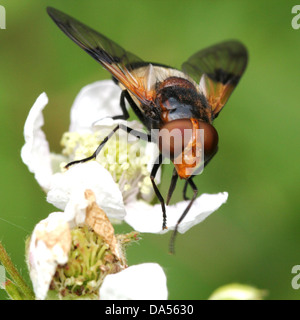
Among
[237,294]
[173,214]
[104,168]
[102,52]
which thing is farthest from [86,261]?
[102,52]

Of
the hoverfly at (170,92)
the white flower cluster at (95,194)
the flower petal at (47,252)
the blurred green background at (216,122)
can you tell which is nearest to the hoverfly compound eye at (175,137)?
the hoverfly at (170,92)

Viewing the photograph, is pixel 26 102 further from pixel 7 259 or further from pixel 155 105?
pixel 7 259

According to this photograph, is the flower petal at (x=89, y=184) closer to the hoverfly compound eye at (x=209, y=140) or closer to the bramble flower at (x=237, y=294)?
the hoverfly compound eye at (x=209, y=140)

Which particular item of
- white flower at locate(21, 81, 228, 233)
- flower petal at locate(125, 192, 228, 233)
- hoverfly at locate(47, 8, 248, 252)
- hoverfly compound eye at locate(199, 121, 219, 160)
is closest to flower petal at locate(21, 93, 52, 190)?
white flower at locate(21, 81, 228, 233)

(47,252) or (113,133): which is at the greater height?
(113,133)

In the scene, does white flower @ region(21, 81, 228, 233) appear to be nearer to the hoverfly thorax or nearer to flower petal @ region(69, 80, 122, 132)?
flower petal @ region(69, 80, 122, 132)

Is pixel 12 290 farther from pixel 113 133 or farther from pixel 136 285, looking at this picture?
pixel 113 133
